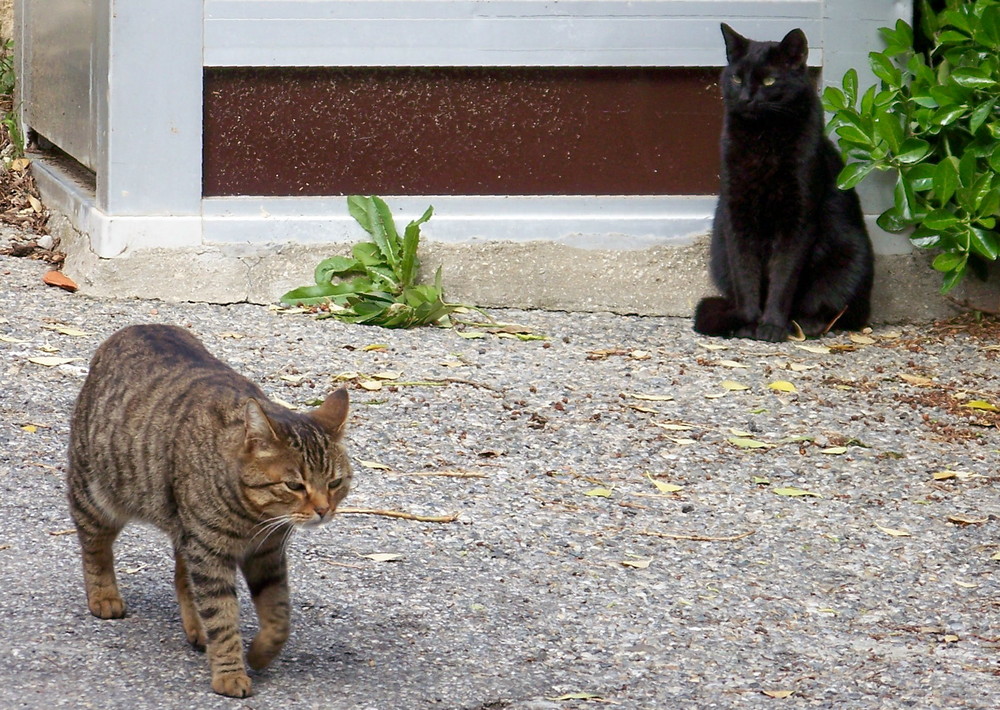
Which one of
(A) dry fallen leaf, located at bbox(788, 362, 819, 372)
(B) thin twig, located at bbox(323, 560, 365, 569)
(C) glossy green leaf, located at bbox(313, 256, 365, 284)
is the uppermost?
(C) glossy green leaf, located at bbox(313, 256, 365, 284)

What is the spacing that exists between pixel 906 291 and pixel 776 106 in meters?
1.36

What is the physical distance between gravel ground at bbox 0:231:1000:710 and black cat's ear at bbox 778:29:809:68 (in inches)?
56.0

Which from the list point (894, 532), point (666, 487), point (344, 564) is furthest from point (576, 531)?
point (894, 532)

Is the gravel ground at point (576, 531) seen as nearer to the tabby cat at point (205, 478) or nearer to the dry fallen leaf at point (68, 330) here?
the dry fallen leaf at point (68, 330)

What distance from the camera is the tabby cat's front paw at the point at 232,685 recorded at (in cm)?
291

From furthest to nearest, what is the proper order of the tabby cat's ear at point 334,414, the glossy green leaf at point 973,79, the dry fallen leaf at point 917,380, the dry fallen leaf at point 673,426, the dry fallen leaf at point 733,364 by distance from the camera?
the glossy green leaf at point 973,79 < the dry fallen leaf at point 733,364 < the dry fallen leaf at point 917,380 < the dry fallen leaf at point 673,426 < the tabby cat's ear at point 334,414

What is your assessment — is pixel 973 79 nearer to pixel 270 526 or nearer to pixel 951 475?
pixel 951 475

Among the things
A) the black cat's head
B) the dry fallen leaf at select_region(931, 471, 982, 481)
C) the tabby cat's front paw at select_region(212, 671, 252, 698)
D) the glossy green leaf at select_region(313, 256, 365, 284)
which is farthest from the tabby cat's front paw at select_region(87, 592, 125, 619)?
the black cat's head

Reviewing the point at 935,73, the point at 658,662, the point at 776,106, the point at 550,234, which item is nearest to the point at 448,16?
the point at 550,234

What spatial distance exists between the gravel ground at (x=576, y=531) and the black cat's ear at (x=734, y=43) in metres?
1.43

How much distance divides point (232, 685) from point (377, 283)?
367 centimetres

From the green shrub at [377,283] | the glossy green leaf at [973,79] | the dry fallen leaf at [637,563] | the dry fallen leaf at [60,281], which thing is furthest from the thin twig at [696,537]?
the dry fallen leaf at [60,281]

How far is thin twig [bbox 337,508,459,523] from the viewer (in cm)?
410

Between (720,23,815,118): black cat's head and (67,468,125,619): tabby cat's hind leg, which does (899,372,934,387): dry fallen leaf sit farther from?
(67,468,125,619): tabby cat's hind leg
